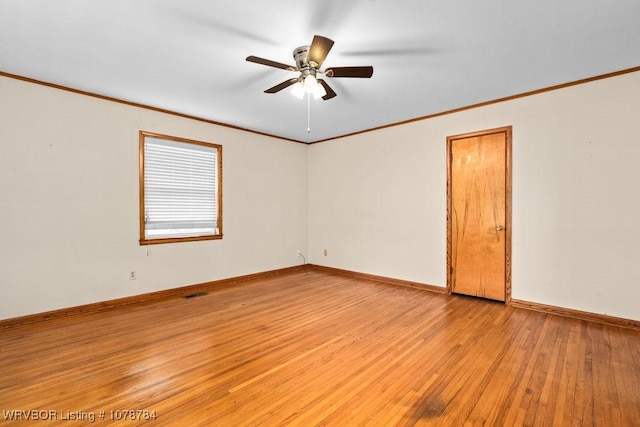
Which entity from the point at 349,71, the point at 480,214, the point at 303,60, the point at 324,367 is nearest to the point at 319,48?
the point at 349,71

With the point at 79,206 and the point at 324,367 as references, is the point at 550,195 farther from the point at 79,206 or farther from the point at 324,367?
the point at 79,206

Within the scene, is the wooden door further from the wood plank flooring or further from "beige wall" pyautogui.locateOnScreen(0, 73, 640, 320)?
the wood plank flooring

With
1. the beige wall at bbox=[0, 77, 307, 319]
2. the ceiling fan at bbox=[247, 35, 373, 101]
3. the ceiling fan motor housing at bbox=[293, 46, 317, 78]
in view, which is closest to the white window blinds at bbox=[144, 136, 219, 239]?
the beige wall at bbox=[0, 77, 307, 319]

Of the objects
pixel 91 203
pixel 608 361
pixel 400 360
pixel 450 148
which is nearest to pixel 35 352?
pixel 91 203

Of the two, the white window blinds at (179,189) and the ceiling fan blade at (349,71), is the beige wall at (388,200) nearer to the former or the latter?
the white window blinds at (179,189)

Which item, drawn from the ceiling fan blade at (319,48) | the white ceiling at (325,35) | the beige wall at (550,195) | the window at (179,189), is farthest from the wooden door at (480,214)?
the window at (179,189)

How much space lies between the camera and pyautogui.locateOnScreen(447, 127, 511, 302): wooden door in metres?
3.71

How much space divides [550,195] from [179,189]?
4.79m

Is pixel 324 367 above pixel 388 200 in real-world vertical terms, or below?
below

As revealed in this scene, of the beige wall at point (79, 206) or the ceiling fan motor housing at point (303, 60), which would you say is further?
the beige wall at point (79, 206)

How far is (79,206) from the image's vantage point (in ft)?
11.1

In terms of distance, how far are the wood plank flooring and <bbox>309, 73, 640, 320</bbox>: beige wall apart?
514mm

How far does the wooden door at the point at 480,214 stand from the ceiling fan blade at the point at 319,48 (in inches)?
108

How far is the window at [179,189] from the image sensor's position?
13.0ft
